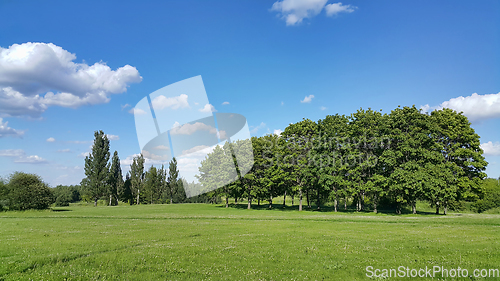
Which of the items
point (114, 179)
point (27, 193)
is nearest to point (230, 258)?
point (27, 193)

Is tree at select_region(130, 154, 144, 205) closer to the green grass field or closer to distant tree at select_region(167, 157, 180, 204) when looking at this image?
distant tree at select_region(167, 157, 180, 204)

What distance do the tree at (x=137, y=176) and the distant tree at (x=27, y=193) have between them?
6276 cm

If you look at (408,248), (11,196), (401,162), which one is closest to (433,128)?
(401,162)

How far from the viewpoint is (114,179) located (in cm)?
10494

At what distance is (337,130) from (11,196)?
231 ft

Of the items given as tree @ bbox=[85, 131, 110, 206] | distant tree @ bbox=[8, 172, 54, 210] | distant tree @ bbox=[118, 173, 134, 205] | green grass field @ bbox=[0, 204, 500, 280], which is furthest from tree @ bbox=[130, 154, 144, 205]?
green grass field @ bbox=[0, 204, 500, 280]

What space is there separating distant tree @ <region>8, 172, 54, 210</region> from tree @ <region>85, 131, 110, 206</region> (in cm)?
3622

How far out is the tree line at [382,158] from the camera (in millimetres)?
47844

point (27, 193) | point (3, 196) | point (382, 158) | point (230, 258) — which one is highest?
point (382, 158)

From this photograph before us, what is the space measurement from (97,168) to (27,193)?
1681 inches

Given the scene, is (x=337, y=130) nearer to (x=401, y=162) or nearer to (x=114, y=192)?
(x=401, y=162)

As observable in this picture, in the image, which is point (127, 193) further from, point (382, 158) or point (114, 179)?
point (382, 158)

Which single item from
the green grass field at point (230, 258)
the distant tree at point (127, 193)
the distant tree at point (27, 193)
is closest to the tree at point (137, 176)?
the distant tree at point (127, 193)

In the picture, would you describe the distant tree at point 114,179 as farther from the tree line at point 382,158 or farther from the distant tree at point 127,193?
the tree line at point 382,158
